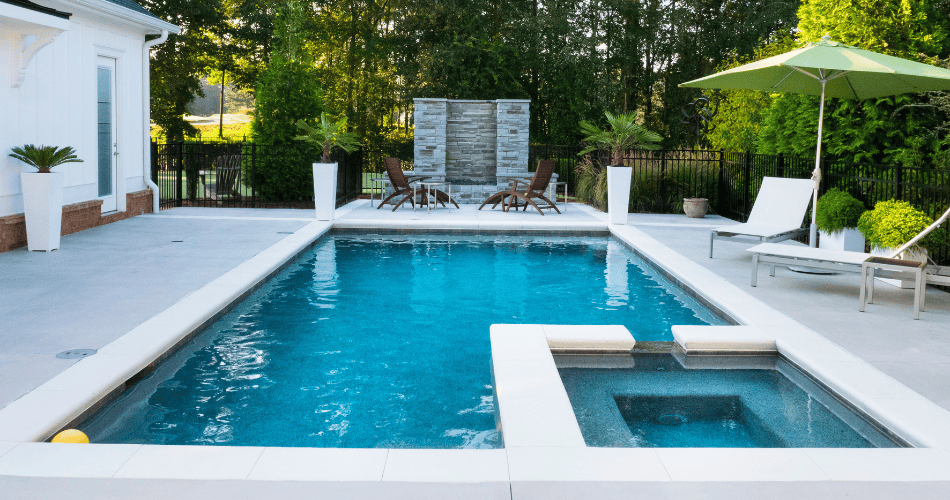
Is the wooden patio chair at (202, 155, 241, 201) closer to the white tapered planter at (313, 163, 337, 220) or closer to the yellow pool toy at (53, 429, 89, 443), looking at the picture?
the white tapered planter at (313, 163, 337, 220)

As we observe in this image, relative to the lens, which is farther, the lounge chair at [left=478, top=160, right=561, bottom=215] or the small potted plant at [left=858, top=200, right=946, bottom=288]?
the lounge chair at [left=478, top=160, right=561, bottom=215]

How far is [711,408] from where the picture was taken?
450cm

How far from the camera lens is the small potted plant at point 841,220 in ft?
28.1

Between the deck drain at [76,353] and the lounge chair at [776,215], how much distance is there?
654 cm

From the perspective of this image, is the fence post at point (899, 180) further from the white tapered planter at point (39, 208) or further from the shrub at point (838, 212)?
the white tapered planter at point (39, 208)

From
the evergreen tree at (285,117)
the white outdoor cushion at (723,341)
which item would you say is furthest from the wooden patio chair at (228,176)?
the white outdoor cushion at (723,341)

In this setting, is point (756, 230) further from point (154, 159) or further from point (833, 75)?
point (154, 159)

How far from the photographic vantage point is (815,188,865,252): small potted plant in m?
8.56

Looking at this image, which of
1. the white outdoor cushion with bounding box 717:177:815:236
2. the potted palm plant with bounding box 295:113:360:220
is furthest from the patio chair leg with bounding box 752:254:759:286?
the potted palm plant with bounding box 295:113:360:220

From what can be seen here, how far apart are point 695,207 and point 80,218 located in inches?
374

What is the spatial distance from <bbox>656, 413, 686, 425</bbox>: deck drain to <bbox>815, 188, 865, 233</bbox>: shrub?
524 centimetres

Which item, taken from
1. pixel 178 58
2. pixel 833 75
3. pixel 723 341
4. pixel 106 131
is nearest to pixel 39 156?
pixel 106 131

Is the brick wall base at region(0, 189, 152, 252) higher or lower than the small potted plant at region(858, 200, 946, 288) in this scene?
lower

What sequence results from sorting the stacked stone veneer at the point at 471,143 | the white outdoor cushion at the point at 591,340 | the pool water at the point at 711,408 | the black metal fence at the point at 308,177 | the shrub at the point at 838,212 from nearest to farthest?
the pool water at the point at 711,408 < the white outdoor cushion at the point at 591,340 < the shrub at the point at 838,212 < the black metal fence at the point at 308,177 < the stacked stone veneer at the point at 471,143
